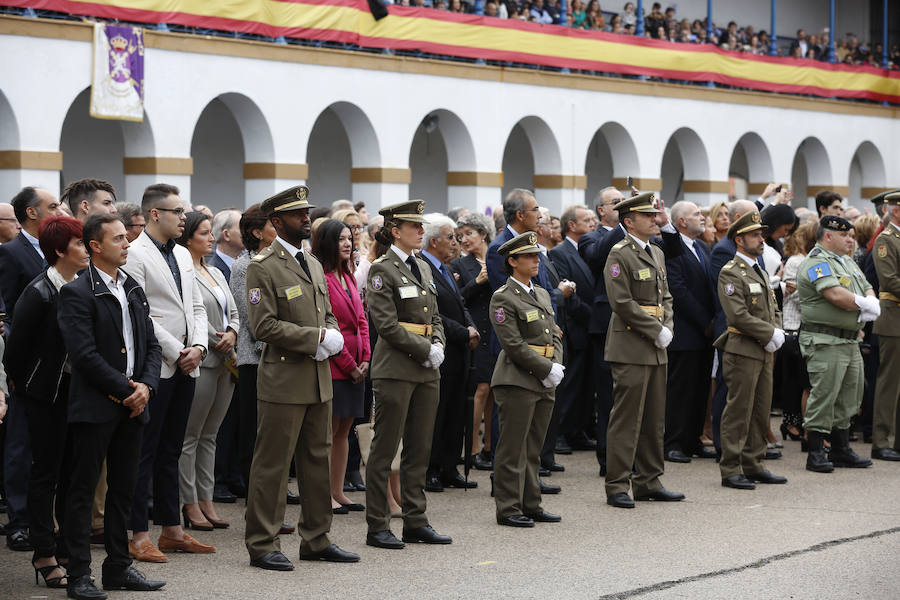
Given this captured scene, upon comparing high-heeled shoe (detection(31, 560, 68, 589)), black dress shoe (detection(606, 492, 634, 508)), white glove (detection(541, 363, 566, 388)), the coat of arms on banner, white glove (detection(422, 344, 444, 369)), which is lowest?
high-heeled shoe (detection(31, 560, 68, 589))

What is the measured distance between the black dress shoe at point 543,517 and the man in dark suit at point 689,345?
270 centimetres

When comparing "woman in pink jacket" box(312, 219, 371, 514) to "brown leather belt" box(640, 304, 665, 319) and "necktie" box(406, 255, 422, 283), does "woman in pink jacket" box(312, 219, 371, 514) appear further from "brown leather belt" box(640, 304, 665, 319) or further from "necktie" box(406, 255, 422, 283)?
"brown leather belt" box(640, 304, 665, 319)

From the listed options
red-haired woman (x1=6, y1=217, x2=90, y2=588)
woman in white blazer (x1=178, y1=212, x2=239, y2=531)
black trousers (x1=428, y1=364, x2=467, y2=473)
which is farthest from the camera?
black trousers (x1=428, y1=364, x2=467, y2=473)

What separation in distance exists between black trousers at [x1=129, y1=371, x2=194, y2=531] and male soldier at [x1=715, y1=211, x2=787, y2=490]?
3.96m

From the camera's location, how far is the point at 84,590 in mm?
5742

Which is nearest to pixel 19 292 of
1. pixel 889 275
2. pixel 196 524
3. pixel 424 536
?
pixel 196 524

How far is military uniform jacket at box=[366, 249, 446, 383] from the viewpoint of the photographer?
Result: 7051mm

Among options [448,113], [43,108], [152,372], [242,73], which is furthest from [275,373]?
[448,113]

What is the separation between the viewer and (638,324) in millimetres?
8211

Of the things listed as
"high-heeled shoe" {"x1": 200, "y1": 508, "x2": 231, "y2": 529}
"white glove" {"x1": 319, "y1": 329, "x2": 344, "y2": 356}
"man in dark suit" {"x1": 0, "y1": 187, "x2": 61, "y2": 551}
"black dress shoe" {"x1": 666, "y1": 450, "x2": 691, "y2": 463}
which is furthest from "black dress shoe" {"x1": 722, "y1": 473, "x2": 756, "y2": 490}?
"man in dark suit" {"x1": 0, "y1": 187, "x2": 61, "y2": 551}

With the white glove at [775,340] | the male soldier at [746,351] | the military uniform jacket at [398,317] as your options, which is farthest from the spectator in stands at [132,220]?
the white glove at [775,340]

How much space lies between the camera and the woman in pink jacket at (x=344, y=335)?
7.73 meters

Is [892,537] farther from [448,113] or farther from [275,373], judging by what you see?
[448,113]

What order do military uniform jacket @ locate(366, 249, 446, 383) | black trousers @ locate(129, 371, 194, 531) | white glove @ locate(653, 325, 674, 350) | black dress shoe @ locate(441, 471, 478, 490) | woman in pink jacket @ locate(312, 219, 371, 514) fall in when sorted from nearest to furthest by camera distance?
black trousers @ locate(129, 371, 194, 531) → military uniform jacket @ locate(366, 249, 446, 383) → woman in pink jacket @ locate(312, 219, 371, 514) → white glove @ locate(653, 325, 674, 350) → black dress shoe @ locate(441, 471, 478, 490)
